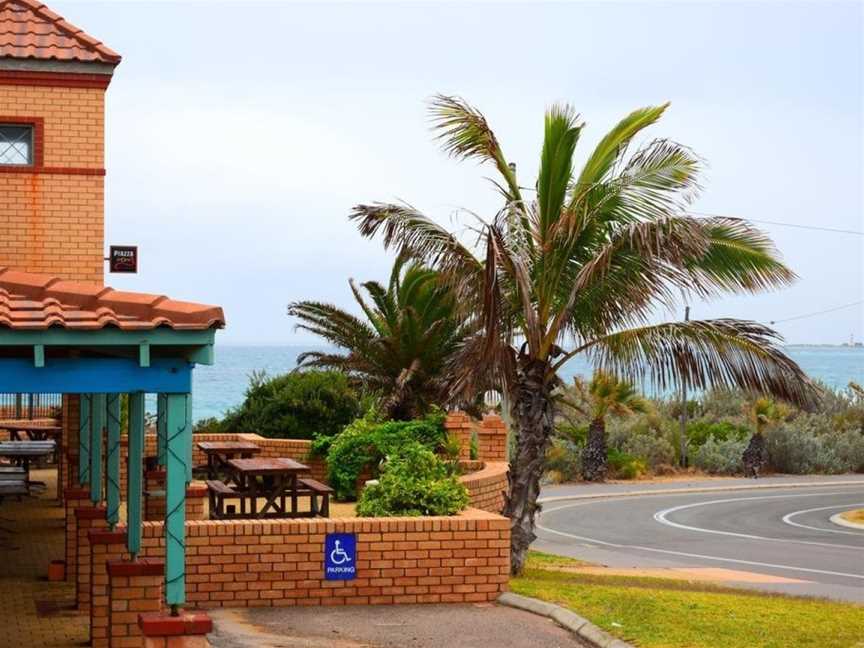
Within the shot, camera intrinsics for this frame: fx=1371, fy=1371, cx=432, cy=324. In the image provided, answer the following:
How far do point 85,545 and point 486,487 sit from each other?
8164 millimetres

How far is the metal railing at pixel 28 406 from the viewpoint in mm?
32219

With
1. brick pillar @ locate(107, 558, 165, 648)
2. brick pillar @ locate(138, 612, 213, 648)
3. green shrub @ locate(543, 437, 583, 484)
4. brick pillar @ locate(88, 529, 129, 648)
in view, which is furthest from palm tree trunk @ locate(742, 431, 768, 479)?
brick pillar @ locate(138, 612, 213, 648)

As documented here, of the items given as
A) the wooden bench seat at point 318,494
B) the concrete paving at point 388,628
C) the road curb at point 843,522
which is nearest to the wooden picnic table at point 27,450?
the wooden bench seat at point 318,494

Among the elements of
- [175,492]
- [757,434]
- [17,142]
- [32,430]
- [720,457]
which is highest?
[17,142]

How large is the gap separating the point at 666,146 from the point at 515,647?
24.3ft

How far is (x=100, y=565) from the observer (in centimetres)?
1257

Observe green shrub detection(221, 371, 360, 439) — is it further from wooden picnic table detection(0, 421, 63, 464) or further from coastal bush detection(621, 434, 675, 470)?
coastal bush detection(621, 434, 675, 470)

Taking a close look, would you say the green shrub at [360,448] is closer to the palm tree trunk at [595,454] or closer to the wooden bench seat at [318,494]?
the wooden bench seat at [318,494]

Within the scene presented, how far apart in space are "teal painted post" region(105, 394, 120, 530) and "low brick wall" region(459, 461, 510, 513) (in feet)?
23.4

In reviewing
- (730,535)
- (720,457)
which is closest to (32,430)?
(730,535)

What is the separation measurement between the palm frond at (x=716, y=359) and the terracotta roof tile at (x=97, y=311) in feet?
27.4

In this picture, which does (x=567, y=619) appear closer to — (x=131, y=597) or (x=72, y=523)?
(x=131, y=597)

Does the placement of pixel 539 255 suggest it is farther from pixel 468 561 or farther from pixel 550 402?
pixel 468 561

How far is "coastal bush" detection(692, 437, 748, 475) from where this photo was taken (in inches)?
2031
